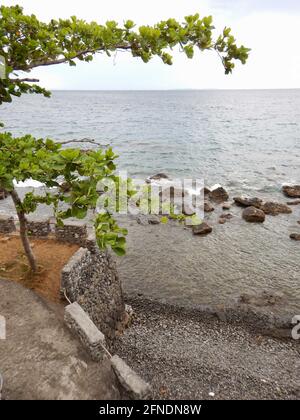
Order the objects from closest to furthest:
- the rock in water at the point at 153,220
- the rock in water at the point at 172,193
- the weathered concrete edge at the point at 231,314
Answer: the weathered concrete edge at the point at 231,314, the rock in water at the point at 153,220, the rock in water at the point at 172,193

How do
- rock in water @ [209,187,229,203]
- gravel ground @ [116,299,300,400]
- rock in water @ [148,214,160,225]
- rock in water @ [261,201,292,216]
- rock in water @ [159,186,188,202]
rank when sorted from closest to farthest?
1. gravel ground @ [116,299,300,400]
2. rock in water @ [148,214,160,225]
3. rock in water @ [261,201,292,216]
4. rock in water @ [209,187,229,203]
5. rock in water @ [159,186,188,202]

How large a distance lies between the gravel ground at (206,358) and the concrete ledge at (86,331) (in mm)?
3699

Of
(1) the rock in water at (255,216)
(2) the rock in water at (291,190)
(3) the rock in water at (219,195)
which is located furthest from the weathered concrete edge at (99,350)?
(2) the rock in water at (291,190)

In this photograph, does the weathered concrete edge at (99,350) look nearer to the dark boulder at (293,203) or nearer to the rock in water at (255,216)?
the rock in water at (255,216)

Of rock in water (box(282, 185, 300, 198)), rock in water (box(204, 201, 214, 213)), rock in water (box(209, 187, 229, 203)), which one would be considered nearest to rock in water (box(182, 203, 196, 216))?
rock in water (box(204, 201, 214, 213))

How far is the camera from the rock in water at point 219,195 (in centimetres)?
3138

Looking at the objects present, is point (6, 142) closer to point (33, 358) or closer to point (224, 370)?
point (33, 358)

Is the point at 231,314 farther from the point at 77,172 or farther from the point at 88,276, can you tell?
the point at 77,172

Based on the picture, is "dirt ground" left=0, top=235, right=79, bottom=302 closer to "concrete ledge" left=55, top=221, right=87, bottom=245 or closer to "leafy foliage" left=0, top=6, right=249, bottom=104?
"concrete ledge" left=55, top=221, right=87, bottom=245

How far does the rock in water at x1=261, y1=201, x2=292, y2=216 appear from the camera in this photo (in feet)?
92.3

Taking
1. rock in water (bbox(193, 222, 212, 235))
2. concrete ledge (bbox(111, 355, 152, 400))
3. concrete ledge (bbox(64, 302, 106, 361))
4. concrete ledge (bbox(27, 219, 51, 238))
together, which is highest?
concrete ledge (bbox(27, 219, 51, 238))

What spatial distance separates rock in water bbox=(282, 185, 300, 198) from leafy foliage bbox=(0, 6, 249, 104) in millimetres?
29083

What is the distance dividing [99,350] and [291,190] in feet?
97.6
